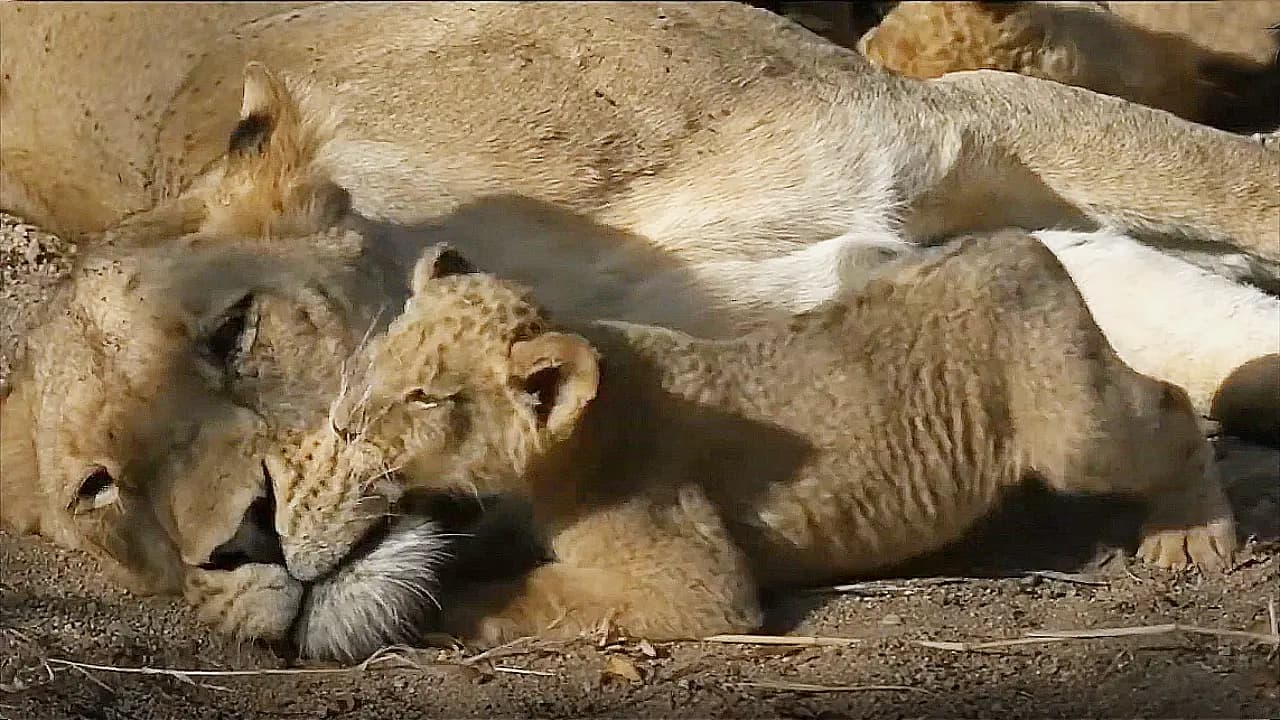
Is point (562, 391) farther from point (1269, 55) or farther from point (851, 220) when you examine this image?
point (1269, 55)

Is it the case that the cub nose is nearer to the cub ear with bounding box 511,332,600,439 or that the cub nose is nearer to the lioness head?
the lioness head

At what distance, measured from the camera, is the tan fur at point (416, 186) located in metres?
1.50

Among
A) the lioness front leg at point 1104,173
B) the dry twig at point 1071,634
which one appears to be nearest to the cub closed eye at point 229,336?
the dry twig at point 1071,634

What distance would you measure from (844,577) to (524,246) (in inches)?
22.4

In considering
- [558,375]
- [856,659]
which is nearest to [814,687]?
[856,659]

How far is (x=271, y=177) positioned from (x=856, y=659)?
81 centimetres

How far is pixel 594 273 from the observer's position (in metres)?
1.81

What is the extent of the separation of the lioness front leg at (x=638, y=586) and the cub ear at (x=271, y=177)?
0.49 meters

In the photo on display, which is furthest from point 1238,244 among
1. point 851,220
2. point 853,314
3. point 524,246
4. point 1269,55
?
point 524,246

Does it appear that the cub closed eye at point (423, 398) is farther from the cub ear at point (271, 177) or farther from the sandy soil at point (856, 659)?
the cub ear at point (271, 177)

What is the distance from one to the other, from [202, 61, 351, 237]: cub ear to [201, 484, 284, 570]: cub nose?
0.37 meters

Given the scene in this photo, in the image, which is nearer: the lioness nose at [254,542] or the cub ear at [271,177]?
the lioness nose at [254,542]

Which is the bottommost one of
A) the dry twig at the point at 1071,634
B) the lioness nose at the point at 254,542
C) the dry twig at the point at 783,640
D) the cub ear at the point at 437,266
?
the dry twig at the point at 783,640

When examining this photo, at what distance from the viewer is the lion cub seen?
1.34m
